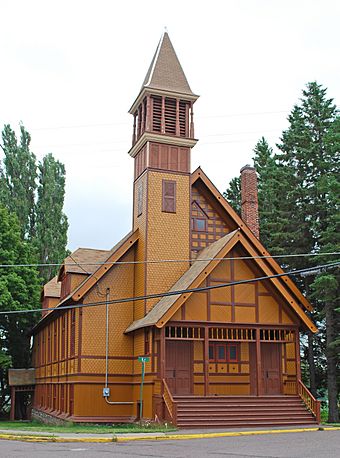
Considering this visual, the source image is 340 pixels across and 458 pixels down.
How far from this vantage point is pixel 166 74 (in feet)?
102

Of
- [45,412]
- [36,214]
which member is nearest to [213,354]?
[45,412]

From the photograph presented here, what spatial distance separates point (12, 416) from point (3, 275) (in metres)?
10.1

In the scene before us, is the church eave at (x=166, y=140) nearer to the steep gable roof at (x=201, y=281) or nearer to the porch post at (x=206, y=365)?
the steep gable roof at (x=201, y=281)

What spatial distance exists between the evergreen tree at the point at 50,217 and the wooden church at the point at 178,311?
606 inches

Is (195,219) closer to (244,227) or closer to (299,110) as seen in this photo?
(244,227)

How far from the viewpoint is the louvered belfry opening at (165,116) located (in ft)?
98.4

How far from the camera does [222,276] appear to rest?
1043 inches

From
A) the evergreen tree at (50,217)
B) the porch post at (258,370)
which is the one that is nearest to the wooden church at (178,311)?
the porch post at (258,370)

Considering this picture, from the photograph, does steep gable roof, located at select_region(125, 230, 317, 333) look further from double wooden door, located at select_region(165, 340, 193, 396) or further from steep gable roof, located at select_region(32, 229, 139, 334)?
Answer: steep gable roof, located at select_region(32, 229, 139, 334)

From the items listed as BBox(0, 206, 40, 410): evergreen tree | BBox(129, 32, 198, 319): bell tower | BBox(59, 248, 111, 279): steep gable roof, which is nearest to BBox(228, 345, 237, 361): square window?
BBox(129, 32, 198, 319): bell tower

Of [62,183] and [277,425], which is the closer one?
[277,425]

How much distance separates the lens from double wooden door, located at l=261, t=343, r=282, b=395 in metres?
27.3

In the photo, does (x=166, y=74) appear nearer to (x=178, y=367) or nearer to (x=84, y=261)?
(x=84, y=261)

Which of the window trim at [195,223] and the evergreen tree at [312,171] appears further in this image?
the evergreen tree at [312,171]
